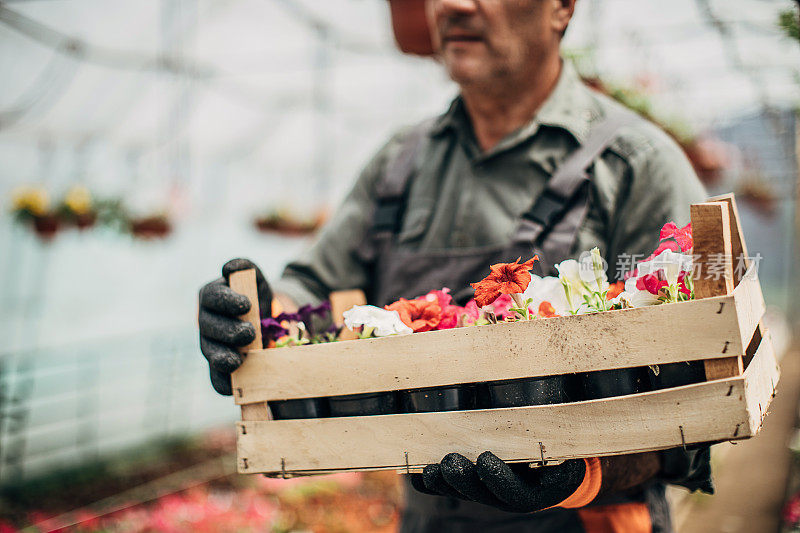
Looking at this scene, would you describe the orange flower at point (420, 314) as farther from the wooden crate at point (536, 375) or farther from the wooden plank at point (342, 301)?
the wooden plank at point (342, 301)

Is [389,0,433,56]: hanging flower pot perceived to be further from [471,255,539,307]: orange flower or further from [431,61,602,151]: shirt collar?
[471,255,539,307]: orange flower

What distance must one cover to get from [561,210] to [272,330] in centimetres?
74

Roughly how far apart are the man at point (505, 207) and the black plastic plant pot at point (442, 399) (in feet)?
0.38

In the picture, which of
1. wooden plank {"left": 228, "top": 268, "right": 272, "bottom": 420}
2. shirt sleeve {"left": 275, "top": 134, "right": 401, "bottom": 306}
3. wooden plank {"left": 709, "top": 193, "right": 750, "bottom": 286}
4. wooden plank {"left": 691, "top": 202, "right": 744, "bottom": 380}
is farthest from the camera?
shirt sleeve {"left": 275, "top": 134, "right": 401, "bottom": 306}

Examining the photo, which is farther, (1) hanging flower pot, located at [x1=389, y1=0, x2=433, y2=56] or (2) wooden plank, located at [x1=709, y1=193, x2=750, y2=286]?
(1) hanging flower pot, located at [x1=389, y1=0, x2=433, y2=56]

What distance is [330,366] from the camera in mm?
1282

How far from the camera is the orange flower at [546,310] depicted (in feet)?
3.87

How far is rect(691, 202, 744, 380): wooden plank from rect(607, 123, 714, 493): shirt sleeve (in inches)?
16.4

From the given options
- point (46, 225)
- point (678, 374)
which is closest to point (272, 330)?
point (678, 374)

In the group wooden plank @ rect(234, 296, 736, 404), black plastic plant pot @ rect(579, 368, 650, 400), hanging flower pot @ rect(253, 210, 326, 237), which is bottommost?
black plastic plant pot @ rect(579, 368, 650, 400)

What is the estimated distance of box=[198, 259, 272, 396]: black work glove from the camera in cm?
132

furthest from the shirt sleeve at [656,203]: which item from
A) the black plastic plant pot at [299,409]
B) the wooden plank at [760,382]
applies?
the black plastic plant pot at [299,409]

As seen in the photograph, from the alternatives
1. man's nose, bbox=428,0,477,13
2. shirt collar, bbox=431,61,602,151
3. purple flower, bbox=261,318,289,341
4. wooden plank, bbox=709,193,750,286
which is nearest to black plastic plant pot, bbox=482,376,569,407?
wooden plank, bbox=709,193,750,286

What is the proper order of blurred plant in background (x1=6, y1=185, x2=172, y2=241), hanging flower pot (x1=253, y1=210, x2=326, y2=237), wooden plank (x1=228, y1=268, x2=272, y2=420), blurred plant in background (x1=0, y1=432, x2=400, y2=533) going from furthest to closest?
hanging flower pot (x1=253, y1=210, x2=326, y2=237), blurred plant in background (x1=6, y1=185, x2=172, y2=241), blurred plant in background (x1=0, y1=432, x2=400, y2=533), wooden plank (x1=228, y1=268, x2=272, y2=420)
